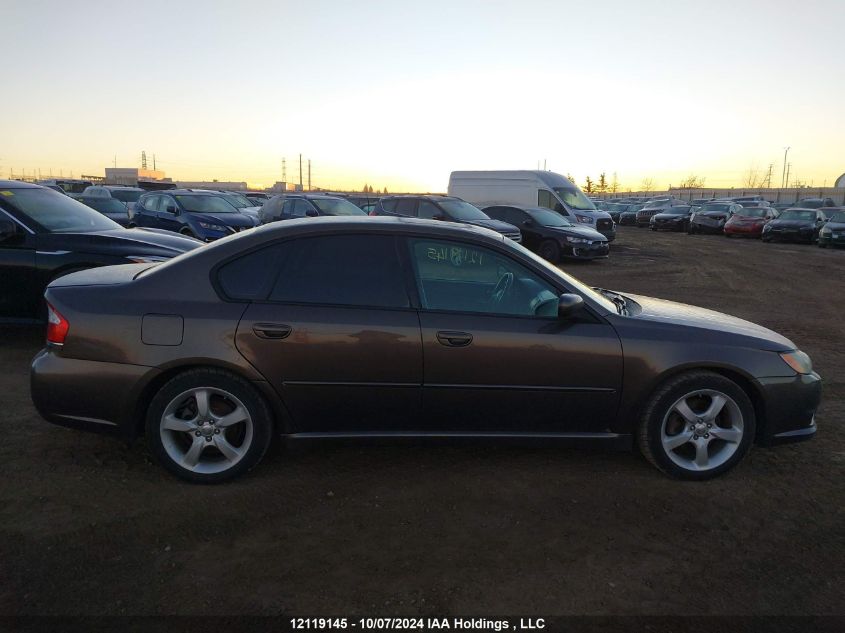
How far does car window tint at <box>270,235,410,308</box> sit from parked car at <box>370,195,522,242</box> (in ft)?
35.1

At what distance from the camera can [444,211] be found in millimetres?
14430

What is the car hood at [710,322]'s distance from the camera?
3.75 meters

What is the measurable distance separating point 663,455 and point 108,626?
9.84ft

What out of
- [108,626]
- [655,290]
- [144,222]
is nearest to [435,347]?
[108,626]

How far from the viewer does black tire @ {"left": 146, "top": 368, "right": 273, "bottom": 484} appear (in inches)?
135

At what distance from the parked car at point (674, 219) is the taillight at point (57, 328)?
107 feet

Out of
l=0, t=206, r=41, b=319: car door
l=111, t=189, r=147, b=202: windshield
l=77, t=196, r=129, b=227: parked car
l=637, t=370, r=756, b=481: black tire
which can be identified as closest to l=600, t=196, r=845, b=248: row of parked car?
l=637, t=370, r=756, b=481: black tire

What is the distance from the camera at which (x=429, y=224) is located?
12.7ft

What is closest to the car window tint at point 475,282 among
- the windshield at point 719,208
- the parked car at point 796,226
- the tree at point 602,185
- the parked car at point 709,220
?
the parked car at point 796,226

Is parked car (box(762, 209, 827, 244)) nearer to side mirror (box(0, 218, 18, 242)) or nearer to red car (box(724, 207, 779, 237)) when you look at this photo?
red car (box(724, 207, 779, 237))

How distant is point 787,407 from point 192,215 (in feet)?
40.8

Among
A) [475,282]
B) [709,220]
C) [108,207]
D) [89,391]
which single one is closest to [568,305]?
[475,282]

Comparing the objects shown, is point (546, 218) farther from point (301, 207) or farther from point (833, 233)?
point (833, 233)

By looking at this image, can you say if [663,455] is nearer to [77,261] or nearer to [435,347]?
[435,347]
